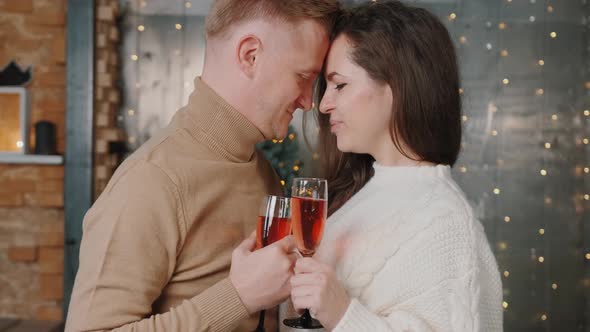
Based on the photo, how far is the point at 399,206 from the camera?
5.47 ft

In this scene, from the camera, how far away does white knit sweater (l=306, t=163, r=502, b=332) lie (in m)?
1.45

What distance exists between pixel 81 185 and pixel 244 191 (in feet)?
7.90

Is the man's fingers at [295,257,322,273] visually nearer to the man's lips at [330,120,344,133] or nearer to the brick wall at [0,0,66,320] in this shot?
the man's lips at [330,120,344,133]

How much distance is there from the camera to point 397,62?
172 centimetres

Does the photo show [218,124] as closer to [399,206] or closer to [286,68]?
[286,68]

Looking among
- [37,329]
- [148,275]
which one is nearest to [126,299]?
[148,275]

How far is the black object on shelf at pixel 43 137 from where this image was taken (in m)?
3.84

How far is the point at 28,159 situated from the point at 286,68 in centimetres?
263

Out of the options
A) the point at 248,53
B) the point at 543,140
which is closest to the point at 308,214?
the point at 248,53

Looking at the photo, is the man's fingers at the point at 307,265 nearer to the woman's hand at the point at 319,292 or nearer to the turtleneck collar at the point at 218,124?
the woman's hand at the point at 319,292

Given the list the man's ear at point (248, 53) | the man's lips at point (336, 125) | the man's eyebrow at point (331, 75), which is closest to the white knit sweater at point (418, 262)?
the man's lips at point (336, 125)

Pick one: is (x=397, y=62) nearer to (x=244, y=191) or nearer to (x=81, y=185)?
(x=244, y=191)

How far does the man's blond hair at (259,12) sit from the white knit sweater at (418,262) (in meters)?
0.53

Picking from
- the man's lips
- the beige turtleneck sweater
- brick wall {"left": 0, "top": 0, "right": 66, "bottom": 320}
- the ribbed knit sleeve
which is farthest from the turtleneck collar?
brick wall {"left": 0, "top": 0, "right": 66, "bottom": 320}
